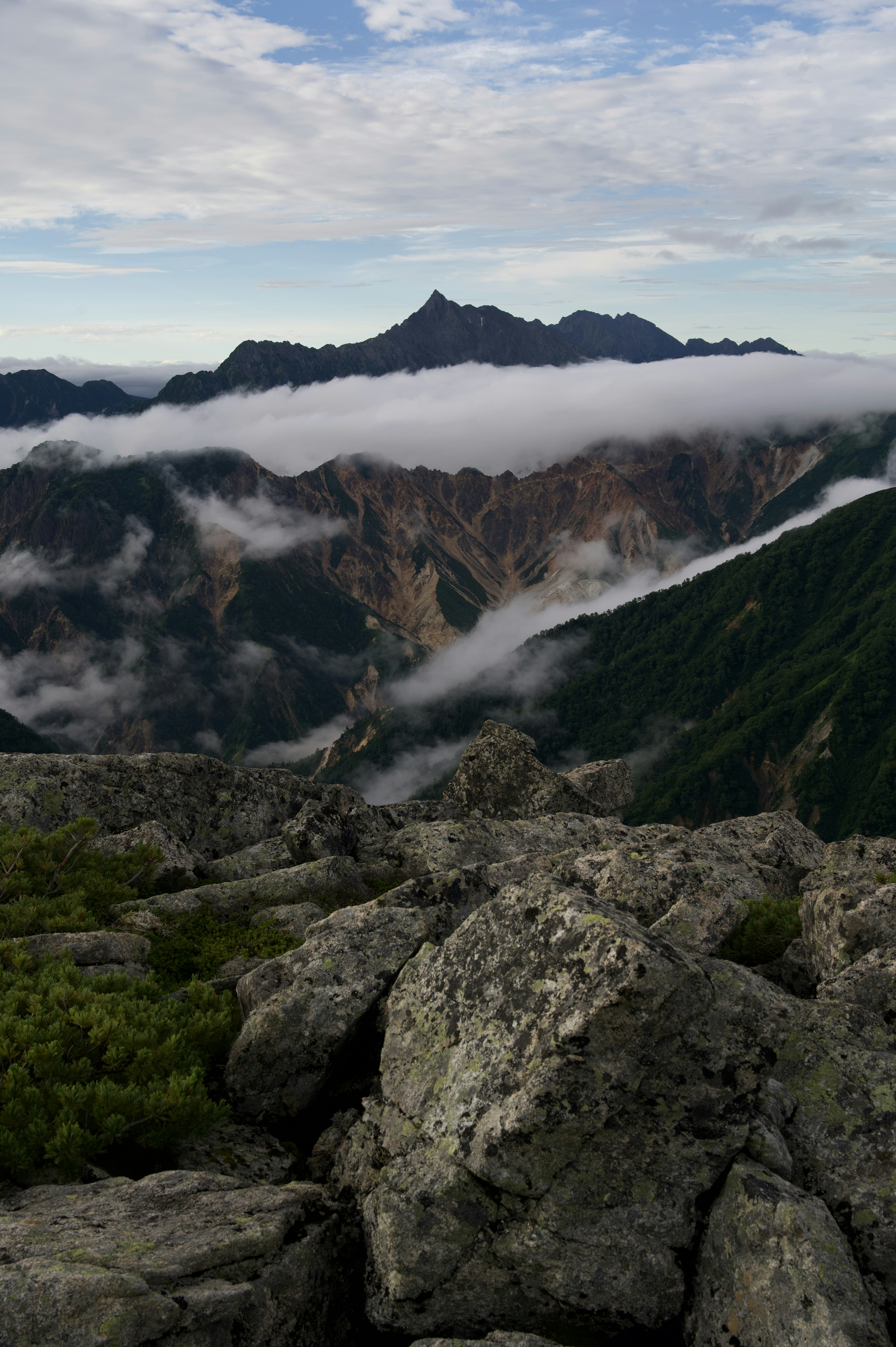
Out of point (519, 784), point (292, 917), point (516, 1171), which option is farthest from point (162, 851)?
point (519, 784)

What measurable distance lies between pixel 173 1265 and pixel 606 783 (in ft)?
136

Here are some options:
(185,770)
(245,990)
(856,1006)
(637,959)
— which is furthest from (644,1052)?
(185,770)

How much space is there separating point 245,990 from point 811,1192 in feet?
34.9

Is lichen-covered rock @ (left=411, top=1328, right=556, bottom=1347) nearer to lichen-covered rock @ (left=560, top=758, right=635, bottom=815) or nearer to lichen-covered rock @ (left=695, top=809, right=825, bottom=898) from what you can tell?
lichen-covered rock @ (left=695, top=809, right=825, bottom=898)

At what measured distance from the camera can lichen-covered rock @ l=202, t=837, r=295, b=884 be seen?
27.4 metres

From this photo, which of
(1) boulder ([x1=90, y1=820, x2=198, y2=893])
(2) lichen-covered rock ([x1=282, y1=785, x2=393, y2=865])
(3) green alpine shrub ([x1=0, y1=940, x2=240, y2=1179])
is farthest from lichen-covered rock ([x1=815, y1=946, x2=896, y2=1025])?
(1) boulder ([x1=90, y1=820, x2=198, y2=893])

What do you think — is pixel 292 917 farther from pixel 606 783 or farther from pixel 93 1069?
pixel 606 783

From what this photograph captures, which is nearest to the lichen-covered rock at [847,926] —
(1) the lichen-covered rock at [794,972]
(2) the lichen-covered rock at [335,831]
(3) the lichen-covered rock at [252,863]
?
(1) the lichen-covered rock at [794,972]

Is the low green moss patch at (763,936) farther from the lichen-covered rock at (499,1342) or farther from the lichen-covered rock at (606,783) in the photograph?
the lichen-covered rock at (606,783)

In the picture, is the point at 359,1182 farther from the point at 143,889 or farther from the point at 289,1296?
the point at 143,889

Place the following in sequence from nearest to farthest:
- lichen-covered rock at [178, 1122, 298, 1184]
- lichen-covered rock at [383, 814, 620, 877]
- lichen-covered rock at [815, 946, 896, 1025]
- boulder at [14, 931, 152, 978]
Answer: lichen-covered rock at [178, 1122, 298, 1184]
lichen-covered rock at [815, 946, 896, 1025]
boulder at [14, 931, 152, 978]
lichen-covered rock at [383, 814, 620, 877]

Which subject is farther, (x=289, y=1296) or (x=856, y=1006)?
(x=856, y=1006)

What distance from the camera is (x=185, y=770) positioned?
33.5 metres

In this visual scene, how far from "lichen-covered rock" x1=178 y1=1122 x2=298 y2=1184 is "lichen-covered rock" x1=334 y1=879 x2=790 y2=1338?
1.72m
